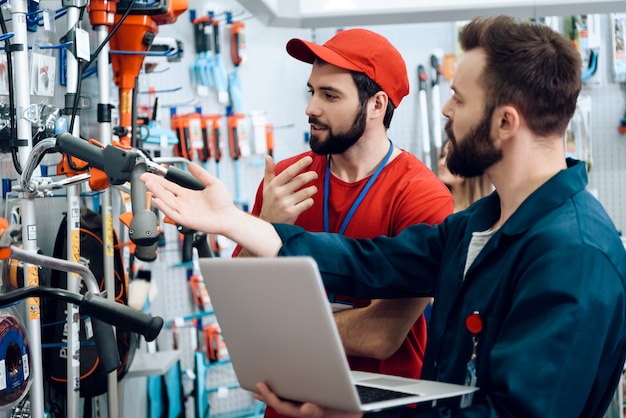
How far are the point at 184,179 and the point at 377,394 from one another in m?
0.67

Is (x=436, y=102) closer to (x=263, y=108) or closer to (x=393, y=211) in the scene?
(x=263, y=108)

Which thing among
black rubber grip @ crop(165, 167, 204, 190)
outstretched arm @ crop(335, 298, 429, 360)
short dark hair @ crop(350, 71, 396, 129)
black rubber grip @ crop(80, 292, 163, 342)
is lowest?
outstretched arm @ crop(335, 298, 429, 360)

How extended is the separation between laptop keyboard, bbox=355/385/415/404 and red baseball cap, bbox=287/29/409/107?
1.12 metres

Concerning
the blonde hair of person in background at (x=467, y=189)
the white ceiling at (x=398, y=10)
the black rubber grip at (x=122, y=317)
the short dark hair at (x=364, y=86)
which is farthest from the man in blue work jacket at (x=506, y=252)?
the white ceiling at (x=398, y=10)

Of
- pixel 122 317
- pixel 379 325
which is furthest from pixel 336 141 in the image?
pixel 122 317

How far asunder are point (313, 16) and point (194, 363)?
8.18ft

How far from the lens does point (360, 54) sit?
2430mm

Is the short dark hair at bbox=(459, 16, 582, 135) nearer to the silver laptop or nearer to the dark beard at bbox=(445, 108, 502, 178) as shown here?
the dark beard at bbox=(445, 108, 502, 178)

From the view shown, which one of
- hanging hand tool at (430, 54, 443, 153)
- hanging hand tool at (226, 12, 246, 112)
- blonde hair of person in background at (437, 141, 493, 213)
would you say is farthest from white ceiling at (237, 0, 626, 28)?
blonde hair of person in background at (437, 141, 493, 213)

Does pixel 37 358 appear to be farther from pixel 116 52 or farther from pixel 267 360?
pixel 116 52

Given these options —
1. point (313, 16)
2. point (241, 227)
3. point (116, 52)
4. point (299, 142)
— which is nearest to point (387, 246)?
point (241, 227)

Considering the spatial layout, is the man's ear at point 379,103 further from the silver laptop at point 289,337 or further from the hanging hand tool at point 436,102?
the hanging hand tool at point 436,102

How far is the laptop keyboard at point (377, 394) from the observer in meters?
1.54

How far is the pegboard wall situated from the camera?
5402 mm
